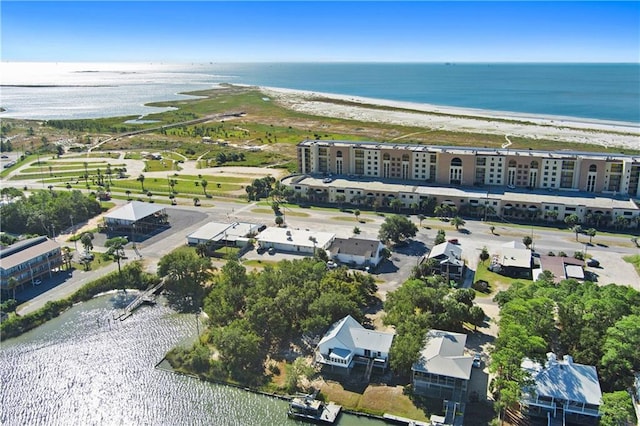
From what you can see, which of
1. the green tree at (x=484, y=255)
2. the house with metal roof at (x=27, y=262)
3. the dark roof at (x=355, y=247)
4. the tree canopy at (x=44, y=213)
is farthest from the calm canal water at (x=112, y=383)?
the green tree at (x=484, y=255)

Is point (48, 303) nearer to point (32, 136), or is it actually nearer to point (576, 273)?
A: point (576, 273)

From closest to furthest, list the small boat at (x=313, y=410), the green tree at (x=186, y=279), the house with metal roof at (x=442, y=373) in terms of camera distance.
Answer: the small boat at (x=313, y=410)
the house with metal roof at (x=442, y=373)
the green tree at (x=186, y=279)

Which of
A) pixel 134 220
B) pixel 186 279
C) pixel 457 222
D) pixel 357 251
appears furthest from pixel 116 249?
pixel 457 222

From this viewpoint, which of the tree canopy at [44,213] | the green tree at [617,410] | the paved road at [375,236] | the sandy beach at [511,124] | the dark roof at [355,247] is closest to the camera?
the green tree at [617,410]

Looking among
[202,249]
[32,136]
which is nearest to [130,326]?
[202,249]

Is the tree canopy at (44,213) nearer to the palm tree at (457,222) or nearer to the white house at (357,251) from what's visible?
the white house at (357,251)
